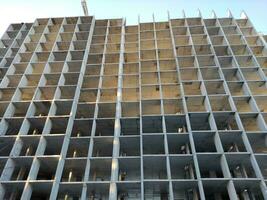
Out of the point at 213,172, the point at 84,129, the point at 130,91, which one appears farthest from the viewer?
the point at 130,91

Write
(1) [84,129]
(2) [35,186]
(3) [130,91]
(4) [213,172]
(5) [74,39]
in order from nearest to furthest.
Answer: (2) [35,186] < (4) [213,172] < (1) [84,129] < (3) [130,91] < (5) [74,39]

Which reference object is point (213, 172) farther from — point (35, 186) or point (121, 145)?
point (35, 186)

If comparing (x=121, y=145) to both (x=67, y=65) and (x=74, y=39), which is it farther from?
(x=74, y=39)

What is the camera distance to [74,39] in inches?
1468

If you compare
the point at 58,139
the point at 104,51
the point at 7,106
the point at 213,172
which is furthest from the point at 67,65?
the point at 213,172

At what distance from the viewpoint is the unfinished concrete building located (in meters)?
22.7

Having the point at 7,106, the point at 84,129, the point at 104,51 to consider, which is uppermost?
the point at 104,51

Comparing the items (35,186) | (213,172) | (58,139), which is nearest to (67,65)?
(58,139)

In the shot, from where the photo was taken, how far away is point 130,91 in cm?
3023

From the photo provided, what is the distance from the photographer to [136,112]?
1134 inches

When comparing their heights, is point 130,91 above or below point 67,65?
below

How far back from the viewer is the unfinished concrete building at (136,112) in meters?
22.7

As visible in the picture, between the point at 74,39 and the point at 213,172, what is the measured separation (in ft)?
75.0

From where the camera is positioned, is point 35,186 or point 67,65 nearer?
point 35,186
